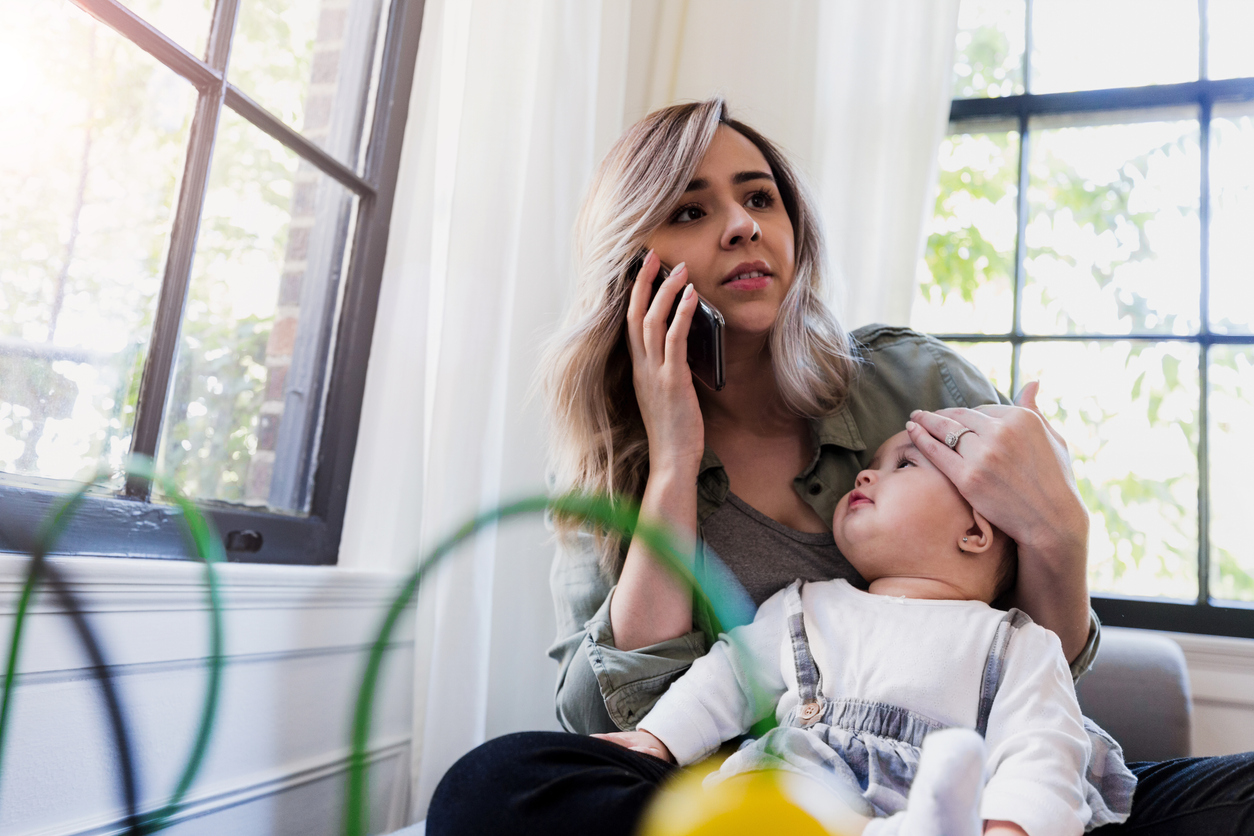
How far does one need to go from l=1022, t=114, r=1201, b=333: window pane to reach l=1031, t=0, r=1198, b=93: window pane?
0.38 ft

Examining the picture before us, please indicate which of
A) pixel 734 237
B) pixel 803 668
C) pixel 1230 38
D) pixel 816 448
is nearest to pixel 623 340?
pixel 734 237

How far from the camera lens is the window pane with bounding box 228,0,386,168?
143 centimetres

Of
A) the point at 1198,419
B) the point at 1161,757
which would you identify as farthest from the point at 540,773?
the point at 1198,419

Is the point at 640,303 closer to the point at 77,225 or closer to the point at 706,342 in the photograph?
the point at 706,342

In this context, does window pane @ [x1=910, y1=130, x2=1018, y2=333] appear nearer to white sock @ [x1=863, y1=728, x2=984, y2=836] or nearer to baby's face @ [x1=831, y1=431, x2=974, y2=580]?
baby's face @ [x1=831, y1=431, x2=974, y2=580]

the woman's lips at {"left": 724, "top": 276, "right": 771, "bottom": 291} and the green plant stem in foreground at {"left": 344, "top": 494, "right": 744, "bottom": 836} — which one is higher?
the woman's lips at {"left": 724, "top": 276, "right": 771, "bottom": 291}

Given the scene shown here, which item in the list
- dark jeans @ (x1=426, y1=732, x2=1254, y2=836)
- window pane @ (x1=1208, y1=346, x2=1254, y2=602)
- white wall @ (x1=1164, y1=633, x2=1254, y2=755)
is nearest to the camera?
dark jeans @ (x1=426, y1=732, x2=1254, y2=836)

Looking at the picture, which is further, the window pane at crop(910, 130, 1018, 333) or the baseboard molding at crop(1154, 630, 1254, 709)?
the window pane at crop(910, 130, 1018, 333)

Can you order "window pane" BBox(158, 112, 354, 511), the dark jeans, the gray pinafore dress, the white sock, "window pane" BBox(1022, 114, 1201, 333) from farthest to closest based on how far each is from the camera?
"window pane" BBox(1022, 114, 1201, 333), "window pane" BBox(158, 112, 354, 511), the gray pinafore dress, the dark jeans, the white sock

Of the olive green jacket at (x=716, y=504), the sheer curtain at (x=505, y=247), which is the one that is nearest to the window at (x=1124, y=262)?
the sheer curtain at (x=505, y=247)

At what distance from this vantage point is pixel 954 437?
1022mm

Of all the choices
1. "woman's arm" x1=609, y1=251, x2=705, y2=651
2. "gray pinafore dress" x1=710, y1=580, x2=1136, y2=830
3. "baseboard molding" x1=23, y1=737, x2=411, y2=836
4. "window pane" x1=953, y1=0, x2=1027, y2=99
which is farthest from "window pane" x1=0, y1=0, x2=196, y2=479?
"window pane" x1=953, y1=0, x2=1027, y2=99

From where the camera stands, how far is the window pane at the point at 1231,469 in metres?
1.87

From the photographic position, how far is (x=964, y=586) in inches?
38.8
